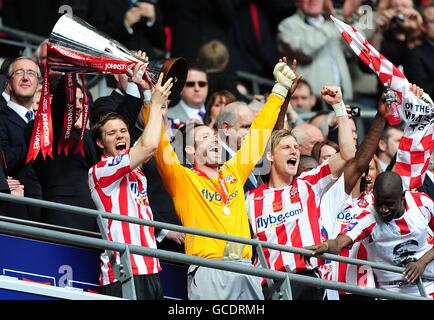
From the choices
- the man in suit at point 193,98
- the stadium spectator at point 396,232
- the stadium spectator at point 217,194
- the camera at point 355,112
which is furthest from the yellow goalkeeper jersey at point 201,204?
the man in suit at point 193,98

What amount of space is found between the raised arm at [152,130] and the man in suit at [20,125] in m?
1.04

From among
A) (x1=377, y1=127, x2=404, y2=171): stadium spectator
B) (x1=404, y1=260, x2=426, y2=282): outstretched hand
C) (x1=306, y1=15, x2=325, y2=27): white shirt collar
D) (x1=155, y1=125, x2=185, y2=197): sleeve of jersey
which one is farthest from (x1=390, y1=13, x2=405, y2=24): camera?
(x1=155, y1=125, x2=185, y2=197): sleeve of jersey

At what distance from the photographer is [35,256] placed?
10336 mm

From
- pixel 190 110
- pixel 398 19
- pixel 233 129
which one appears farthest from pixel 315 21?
pixel 233 129

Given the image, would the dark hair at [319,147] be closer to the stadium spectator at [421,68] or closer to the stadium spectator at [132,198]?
the stadium spectator at [132,198]

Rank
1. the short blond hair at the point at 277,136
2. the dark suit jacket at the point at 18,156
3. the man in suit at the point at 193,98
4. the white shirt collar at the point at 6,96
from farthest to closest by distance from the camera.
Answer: the man in suit at the point at 193,98 < the white shirt collar at the point at 6,96 < the short blond hair at the point at 277,136 < the dark suit jacket at the point at 18,156

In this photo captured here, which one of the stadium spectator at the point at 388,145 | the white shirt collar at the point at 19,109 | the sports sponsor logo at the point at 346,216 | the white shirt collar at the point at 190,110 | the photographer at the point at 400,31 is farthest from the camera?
the photographer at the point at 400,31

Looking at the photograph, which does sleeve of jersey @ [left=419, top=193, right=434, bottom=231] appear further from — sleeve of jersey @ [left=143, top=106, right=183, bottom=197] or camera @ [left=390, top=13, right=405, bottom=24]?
camera @ [left=390, top=13, right=405, bottom=24]

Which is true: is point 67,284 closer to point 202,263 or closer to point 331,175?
point 202,263

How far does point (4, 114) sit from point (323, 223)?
2.71 m

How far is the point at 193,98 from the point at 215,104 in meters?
0.84

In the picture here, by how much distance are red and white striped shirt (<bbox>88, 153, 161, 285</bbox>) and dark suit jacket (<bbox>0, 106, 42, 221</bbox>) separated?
63cm

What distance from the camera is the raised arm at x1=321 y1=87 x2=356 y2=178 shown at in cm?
1109

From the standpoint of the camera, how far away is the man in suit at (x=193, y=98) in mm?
13977
